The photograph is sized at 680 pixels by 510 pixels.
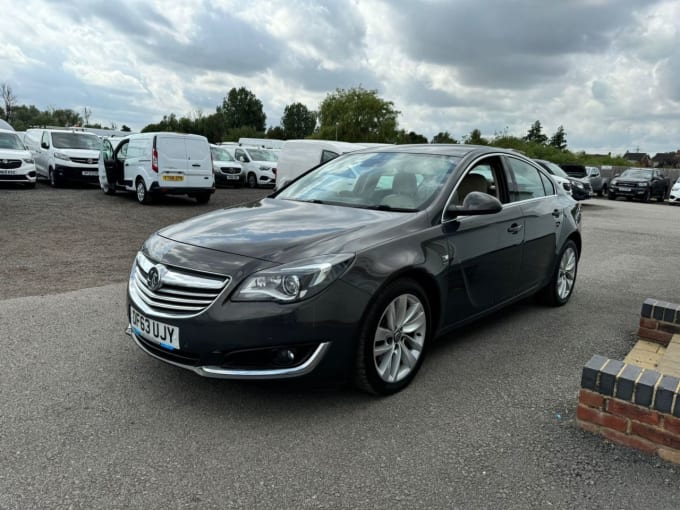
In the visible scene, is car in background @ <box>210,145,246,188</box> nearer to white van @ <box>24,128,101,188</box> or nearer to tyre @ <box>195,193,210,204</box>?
white van @ <box>24,128,101,188</box>

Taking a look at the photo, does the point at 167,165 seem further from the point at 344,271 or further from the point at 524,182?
the point at 344,271

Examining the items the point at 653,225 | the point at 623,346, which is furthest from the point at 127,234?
the point at 653,225

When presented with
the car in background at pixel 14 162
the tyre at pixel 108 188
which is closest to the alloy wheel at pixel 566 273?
the tyre at pixel 108 188

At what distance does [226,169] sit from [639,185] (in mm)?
19332

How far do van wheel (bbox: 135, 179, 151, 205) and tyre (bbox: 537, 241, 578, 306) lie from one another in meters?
11.6

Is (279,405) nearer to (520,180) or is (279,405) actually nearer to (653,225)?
(520,180)

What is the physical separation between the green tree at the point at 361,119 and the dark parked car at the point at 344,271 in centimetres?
6486

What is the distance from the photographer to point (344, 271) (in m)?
3.17

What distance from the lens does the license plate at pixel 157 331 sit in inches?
125

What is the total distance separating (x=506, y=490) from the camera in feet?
8.66

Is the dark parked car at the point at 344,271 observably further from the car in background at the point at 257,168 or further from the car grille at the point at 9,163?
the car in background at the point at 257,168

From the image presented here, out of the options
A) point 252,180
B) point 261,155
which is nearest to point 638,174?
point 261,155

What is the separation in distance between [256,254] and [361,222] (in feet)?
2.61

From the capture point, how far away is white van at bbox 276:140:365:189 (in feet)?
42.1
